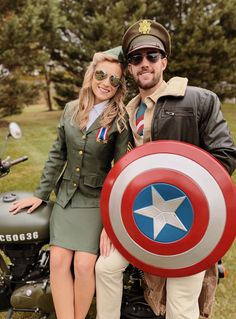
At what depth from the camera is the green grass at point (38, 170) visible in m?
2.82

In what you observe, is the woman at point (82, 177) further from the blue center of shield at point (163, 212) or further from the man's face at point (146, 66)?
the blue center of shield at point (163, 212)

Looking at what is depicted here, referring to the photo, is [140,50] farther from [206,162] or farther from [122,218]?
[122,218]

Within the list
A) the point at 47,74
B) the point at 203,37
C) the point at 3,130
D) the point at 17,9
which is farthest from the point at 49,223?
the point at 47,74

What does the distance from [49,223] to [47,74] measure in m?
15.1

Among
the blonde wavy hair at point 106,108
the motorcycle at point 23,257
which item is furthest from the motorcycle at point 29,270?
the blonde wavy hair at point 106,108

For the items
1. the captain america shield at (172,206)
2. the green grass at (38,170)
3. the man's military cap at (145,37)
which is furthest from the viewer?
the green grass at (38,170)

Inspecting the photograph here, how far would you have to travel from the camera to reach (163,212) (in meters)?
1.68

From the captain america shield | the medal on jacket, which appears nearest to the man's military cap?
the medal on jacket

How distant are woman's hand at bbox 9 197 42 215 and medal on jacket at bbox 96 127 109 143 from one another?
0.51m

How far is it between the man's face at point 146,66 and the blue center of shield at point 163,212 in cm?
70

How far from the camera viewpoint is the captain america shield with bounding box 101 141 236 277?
63.1 inches

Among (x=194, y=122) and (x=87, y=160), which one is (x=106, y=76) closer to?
(x=87, y=160)

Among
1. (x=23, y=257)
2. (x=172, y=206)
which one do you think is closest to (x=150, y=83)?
(x=172, y=206)

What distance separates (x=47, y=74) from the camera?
54.1 feet
